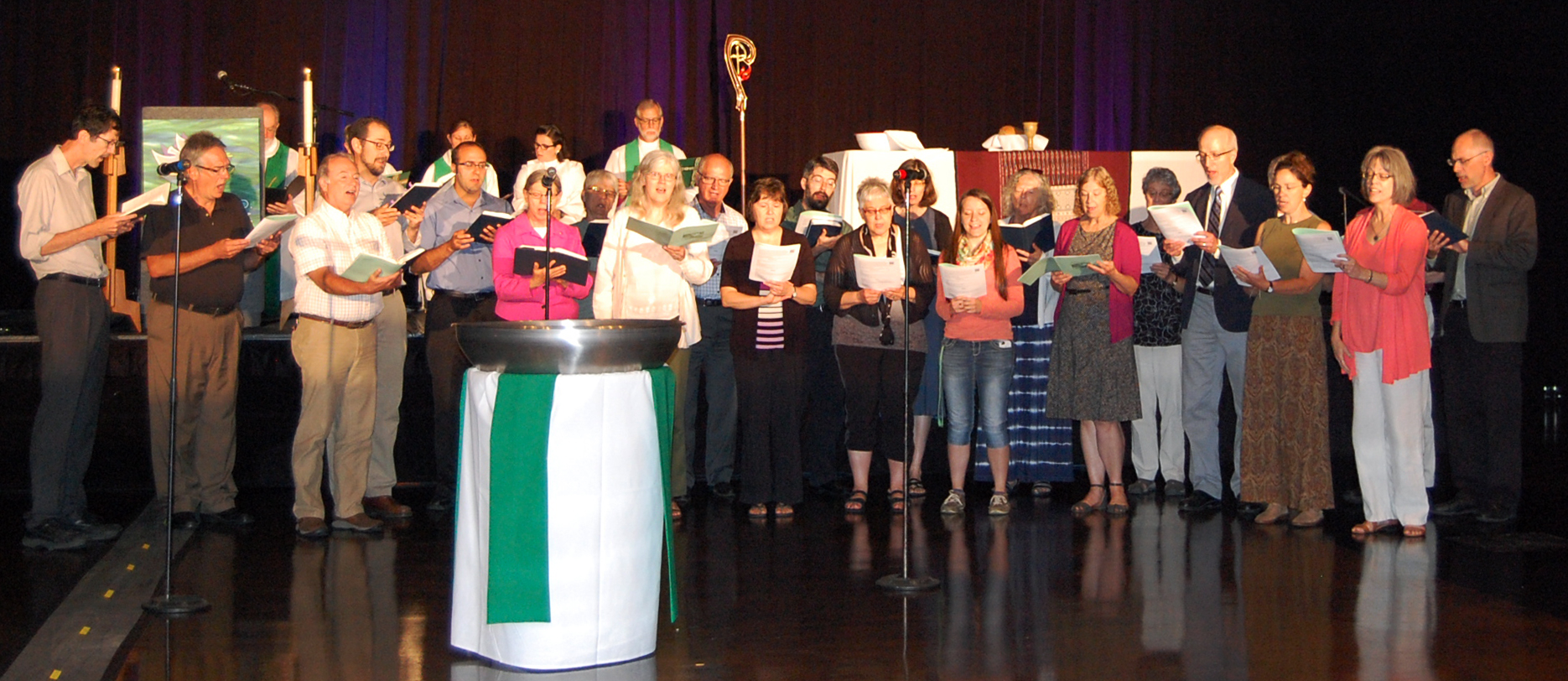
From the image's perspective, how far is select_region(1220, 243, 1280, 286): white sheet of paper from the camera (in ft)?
15.7

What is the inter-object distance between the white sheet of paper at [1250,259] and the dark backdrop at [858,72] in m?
4.72

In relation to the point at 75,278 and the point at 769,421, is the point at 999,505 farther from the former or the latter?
the point at 75,278

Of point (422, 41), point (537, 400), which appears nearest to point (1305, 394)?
point (537, 400)

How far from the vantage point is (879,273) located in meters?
4.93

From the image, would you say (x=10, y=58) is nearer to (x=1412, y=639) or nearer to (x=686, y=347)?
(x=686, y=347)

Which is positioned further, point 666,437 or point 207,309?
point 207,309

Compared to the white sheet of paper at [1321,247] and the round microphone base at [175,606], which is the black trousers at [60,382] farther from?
the white sheet of paper at [1321,247]

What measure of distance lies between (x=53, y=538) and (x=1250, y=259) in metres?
4.37

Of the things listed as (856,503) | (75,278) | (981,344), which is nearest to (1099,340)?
(981,344)

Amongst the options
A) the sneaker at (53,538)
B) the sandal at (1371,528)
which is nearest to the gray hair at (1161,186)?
the sandal at (1371,528)

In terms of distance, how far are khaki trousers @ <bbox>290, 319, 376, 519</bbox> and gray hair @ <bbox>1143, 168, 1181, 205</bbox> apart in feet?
10.7

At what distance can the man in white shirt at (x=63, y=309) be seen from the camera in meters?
4.56

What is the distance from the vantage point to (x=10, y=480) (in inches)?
224

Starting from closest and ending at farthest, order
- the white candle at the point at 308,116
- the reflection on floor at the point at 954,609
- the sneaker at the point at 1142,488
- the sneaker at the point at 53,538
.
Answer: the reflection on floor at the point at 954,609, the sneaker at the point at 53,538, the sneaker at the point at 1142,488, the white candle at the point at 308,116
